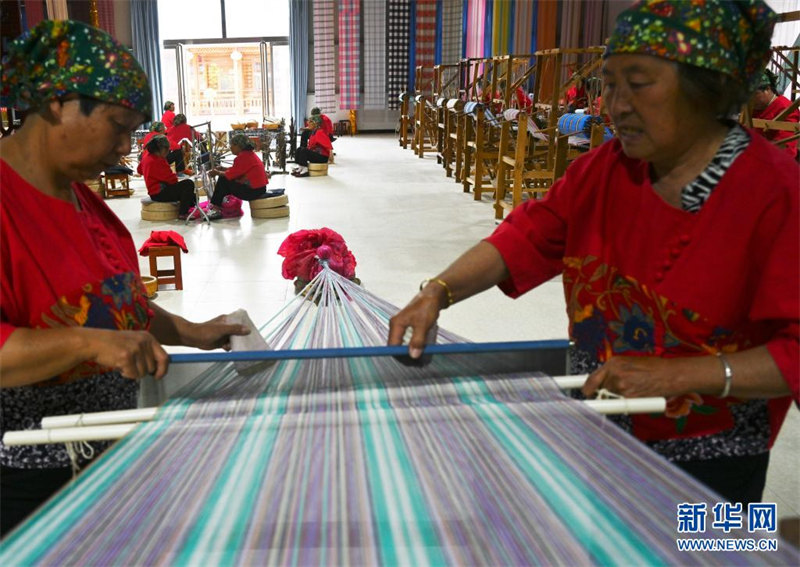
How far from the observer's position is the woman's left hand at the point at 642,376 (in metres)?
0.87

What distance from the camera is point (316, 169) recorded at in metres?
8.44

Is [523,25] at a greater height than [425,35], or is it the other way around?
[425,35]

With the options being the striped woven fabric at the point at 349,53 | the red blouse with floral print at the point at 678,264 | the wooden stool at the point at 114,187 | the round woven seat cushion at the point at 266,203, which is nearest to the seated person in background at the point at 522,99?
the round woven seat cushion at the point at 266,203

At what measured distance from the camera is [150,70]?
12250 millimetres

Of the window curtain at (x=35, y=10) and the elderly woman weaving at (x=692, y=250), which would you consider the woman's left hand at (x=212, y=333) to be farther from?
the window curtain at (x=35, y=10)

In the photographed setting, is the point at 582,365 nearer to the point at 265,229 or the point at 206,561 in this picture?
the point at 206,561

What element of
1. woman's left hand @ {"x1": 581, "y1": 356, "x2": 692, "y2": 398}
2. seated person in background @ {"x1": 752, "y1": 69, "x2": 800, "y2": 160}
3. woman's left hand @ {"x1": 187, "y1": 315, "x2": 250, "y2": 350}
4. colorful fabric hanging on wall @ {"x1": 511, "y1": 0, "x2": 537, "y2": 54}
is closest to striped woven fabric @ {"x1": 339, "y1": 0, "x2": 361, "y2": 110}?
colorful fabric hanging on wall @ {"x1": 511, "y1": 0, "x2": 537, "y2": 54}

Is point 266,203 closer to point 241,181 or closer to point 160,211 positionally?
point 241,181

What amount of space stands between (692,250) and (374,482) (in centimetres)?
50

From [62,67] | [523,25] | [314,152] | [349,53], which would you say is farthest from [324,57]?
[62,67]

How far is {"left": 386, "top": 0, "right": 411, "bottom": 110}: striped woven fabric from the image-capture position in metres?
12.8

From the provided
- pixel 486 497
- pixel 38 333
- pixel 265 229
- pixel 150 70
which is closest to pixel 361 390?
pixel 486 497

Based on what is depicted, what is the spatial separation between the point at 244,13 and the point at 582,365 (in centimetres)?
1360

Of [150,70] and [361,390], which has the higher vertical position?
[150,70]
